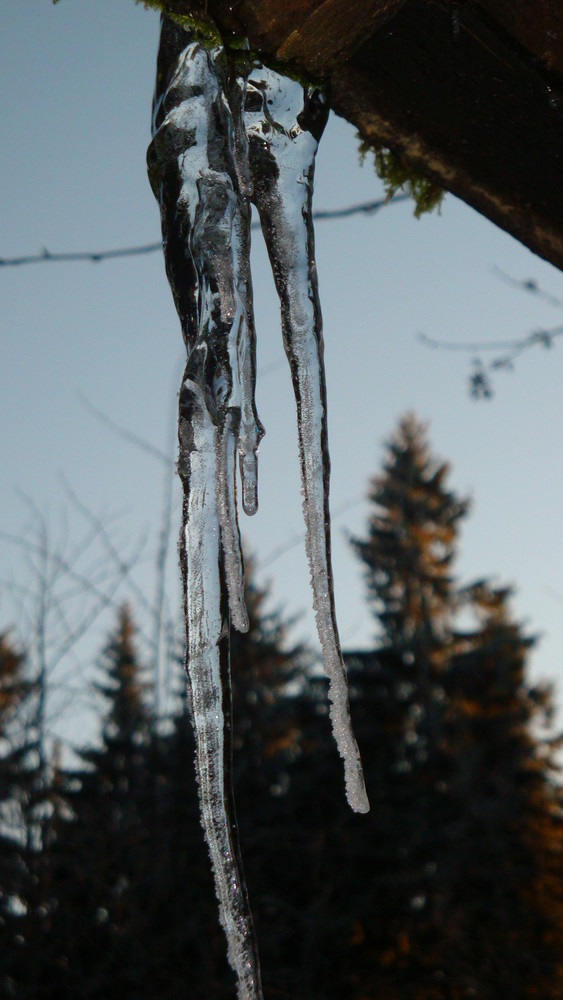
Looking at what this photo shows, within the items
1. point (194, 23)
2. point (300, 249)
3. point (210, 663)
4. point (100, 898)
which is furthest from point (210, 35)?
point (100, 898)

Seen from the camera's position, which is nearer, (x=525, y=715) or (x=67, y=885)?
(x=67, y=885)

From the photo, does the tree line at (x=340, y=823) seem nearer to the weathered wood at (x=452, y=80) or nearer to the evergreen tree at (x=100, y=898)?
the evergreen tree at (x=100, y=898)

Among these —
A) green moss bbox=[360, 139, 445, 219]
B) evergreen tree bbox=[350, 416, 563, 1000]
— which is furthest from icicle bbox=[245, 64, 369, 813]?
evergreen tree bbox=[350, 416, 563, 1000]

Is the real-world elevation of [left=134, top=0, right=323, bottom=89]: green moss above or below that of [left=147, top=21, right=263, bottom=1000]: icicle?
above

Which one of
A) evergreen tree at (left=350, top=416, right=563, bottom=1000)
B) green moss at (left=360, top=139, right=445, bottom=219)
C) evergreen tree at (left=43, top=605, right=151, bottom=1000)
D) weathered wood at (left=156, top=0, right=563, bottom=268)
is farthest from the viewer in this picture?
evergreen tree at (left=350, top=416, right=563, bottom=1000)

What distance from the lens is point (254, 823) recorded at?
10.3 meters

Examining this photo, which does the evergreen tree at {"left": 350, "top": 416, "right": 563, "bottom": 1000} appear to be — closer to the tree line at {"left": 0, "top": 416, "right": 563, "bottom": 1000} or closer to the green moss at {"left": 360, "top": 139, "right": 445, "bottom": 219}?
the tree line at {"left": 0, "top": 416, "right": 563, "bottom": 1000}

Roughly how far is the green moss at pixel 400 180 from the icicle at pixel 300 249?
37 centimetres

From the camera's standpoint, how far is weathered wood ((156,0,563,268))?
976 mm

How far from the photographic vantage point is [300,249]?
42.6 inches

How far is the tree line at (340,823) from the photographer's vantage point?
595 cm

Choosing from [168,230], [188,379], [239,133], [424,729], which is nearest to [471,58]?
[239,133]

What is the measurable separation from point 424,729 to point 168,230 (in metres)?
15.0

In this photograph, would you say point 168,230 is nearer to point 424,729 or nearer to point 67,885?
point 67,885
